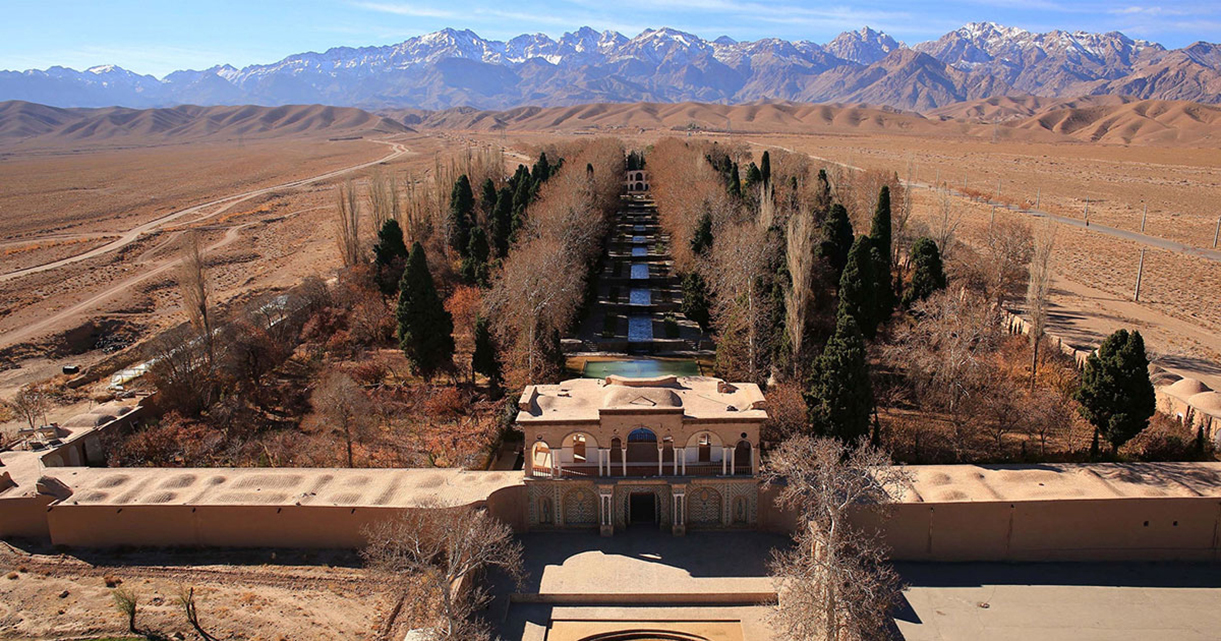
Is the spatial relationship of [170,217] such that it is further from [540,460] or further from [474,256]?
[540,460]

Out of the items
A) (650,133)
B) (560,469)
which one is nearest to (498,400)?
(560,469)

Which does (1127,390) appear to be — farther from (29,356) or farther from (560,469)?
(29,356)

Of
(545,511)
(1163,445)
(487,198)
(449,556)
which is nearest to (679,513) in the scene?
(545,511)

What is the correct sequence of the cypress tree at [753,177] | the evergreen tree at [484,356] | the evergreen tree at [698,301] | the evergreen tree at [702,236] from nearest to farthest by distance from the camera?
1. the evergreen tree at [484,356]
2. the evergreen tree at [698,301]
3. the evergreen tree at [702,236]
4. the cypress tree at [753,177]

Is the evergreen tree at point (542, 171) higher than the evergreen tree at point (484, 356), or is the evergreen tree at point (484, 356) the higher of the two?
the evergreen tree at point (542, 171)

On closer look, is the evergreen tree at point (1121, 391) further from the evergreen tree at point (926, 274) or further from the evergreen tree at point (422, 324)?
the evergreen tree at point (422, 324)

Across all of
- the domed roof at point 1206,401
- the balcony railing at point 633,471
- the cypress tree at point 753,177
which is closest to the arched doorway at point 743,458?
the balcony railing at point 633,471

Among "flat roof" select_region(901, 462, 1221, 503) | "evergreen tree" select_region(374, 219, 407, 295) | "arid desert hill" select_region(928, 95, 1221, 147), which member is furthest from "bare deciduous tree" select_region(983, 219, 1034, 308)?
"arid desert hill" select_region(928, 95, 1221, 147)
